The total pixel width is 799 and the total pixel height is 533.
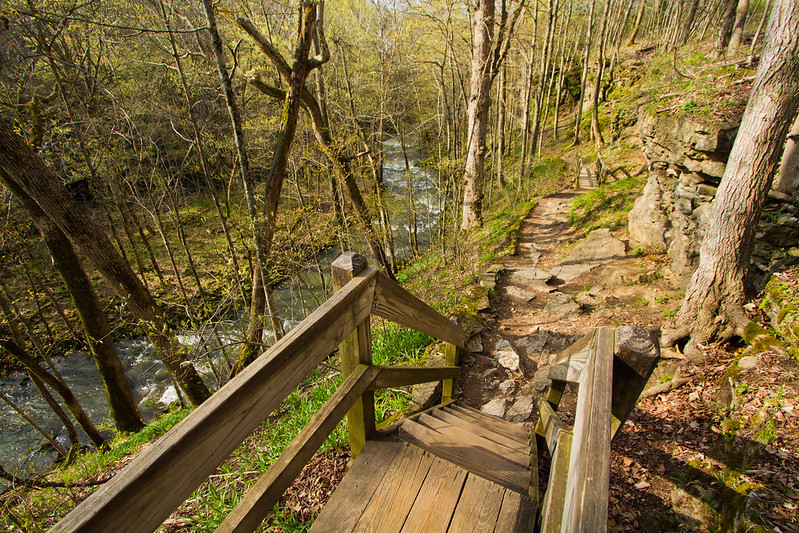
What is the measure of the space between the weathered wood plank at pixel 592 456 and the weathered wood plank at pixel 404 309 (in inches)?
39.5

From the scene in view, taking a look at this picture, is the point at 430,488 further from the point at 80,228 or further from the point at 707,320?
the point at 80,228

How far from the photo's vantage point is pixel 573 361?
Answer: 1840 mm

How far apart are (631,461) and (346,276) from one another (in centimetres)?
284

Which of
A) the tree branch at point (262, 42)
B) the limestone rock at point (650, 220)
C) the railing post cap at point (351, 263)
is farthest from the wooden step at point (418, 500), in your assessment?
the tree branch at point (262, 42)

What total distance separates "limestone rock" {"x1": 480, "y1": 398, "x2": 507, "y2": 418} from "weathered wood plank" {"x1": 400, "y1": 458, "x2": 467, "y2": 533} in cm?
204

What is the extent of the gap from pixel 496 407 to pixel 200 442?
3378 millimetres

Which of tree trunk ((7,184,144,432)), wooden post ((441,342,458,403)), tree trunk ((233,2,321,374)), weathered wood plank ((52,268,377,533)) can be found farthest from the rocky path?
tree trunk ((7,184,144,432))

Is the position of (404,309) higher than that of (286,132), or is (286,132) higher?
(286,132)

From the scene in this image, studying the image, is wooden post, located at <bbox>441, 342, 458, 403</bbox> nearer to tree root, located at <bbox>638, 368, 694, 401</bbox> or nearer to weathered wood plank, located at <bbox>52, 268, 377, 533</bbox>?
tree root, located at <bbox>638, 368, 694, 401</bbox>

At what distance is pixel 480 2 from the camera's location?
298 inches

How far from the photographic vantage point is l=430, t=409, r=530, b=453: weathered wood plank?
2336 millimetres

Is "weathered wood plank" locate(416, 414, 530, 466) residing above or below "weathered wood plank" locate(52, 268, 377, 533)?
below

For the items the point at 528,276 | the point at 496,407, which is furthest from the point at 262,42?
the point at 496,407

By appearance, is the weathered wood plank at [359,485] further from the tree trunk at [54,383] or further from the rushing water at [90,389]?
the tree trunk at [54,383]
